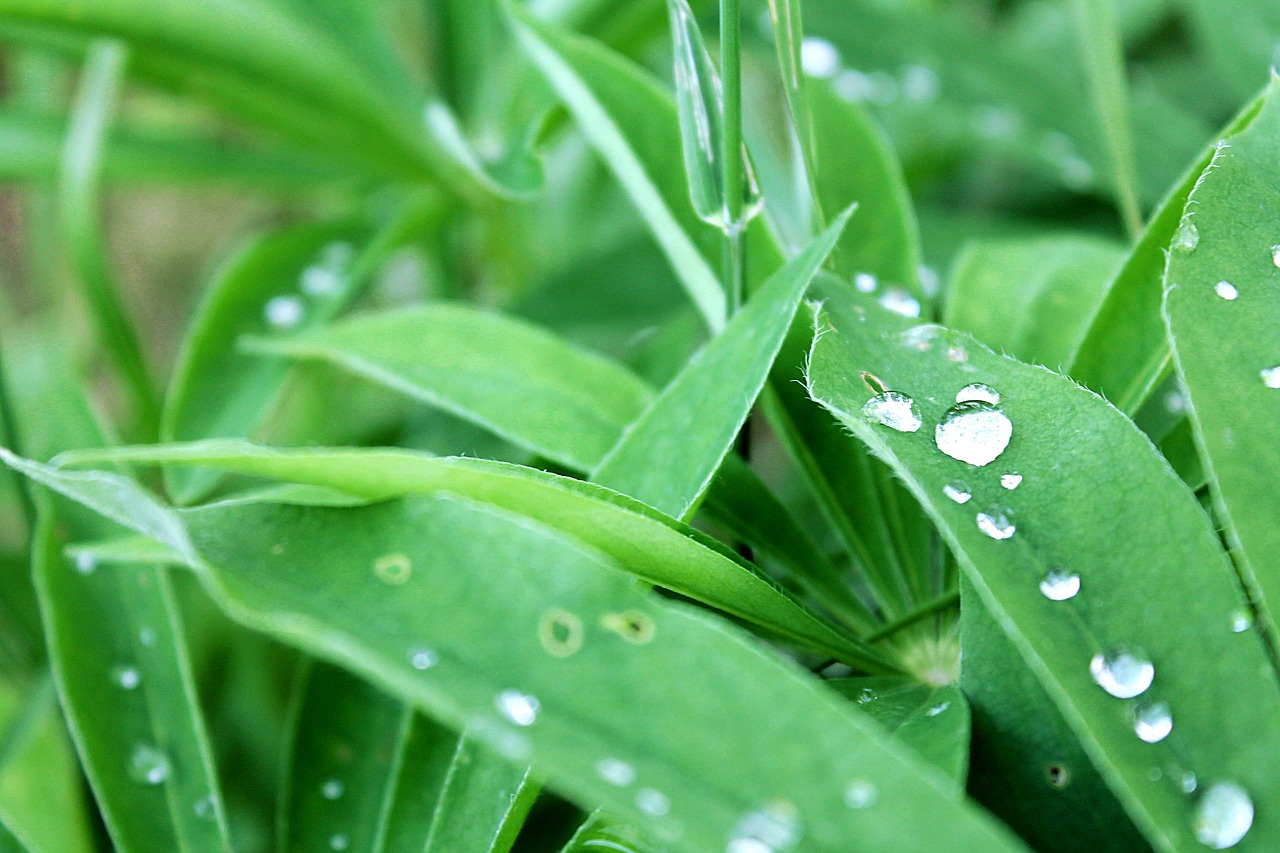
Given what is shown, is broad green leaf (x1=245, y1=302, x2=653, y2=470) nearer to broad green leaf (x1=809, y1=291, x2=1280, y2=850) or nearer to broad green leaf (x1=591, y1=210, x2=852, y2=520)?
broad green leaf (x1=591, y1=210, x2=852, y2=520)

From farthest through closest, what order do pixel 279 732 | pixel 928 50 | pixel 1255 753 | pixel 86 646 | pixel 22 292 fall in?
pixel 22 292
pixel 928 50
pixel 279 732
pixel 86 646
pixel 1255 753

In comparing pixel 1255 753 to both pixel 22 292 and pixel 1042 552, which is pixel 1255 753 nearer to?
pixel 1042 552

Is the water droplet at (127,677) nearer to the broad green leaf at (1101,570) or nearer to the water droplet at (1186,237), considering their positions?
the broad green leaf at (1101,570)

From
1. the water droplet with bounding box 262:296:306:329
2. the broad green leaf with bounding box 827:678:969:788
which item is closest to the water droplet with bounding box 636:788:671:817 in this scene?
the broad green leaf with bounding box 827:678:969:788

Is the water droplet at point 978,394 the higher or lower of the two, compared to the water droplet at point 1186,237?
lower

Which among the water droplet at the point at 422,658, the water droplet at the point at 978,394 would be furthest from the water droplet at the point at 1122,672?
the water droplet at the point at 422,658

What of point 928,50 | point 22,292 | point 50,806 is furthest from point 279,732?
point 22,292

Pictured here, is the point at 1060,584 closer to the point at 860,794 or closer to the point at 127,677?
the point at 860,794
